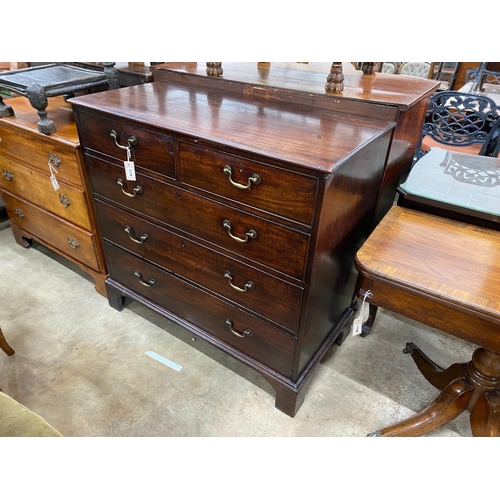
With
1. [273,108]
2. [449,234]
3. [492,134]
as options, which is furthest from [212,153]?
[492,134]

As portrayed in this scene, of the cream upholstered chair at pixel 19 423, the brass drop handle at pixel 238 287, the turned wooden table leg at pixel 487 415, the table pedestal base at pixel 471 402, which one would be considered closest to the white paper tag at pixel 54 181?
the brass drop handle at pixel 238 287

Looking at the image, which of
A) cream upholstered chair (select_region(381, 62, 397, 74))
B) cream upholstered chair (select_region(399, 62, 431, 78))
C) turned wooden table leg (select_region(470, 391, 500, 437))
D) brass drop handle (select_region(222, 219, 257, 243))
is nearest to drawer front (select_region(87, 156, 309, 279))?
brass drop handle (select_region(222, 219, 257, 243))

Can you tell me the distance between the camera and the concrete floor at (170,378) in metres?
1.46

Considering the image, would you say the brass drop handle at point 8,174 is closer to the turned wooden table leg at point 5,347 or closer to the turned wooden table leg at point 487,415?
the turned wooden table leg at point 5,347

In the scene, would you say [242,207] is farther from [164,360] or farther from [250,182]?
[164,360]

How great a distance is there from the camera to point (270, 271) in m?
1.22

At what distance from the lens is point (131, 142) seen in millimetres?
1336

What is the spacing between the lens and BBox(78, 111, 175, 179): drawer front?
128cm

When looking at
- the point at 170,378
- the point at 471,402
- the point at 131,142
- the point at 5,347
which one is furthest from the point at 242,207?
the point at 5,347

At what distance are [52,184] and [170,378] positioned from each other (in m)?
1.06

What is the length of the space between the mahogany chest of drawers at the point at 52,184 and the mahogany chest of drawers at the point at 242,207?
149 millimetres

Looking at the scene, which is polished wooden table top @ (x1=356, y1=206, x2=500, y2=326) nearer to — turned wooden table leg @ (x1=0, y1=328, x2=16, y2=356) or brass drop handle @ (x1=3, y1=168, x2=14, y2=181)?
turned wooden table leg @ (x1=0, y1=328, x2=16, y2=356)

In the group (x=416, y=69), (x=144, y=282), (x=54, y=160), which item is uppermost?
(x=416, y=69)

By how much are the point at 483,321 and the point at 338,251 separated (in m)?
0.46
